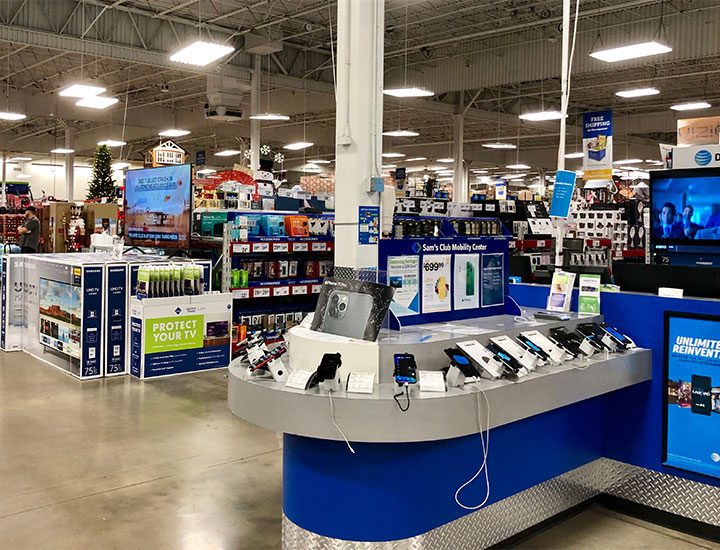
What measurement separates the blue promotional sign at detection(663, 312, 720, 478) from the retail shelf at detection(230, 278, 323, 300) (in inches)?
186

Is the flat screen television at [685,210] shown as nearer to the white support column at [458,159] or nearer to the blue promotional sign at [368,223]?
the blue promotional sign at [368,223]

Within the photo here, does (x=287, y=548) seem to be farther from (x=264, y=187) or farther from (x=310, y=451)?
(x=264, y=187)

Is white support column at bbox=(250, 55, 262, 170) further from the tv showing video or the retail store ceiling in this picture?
the tv showing video

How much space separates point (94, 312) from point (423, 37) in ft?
32.8

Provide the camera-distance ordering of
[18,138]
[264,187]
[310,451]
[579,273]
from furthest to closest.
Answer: [18,138]
[264,187]
[579,273]
[310,451]

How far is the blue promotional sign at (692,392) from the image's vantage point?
347 centimetres

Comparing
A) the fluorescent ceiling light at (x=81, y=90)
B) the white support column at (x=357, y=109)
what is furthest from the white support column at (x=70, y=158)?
the white support column at (x=357, y=109)

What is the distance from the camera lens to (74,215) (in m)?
15.2

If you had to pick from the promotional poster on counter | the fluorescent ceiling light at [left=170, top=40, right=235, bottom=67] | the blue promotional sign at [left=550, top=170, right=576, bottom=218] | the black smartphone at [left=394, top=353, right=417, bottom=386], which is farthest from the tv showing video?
the black smartphone at [left=394, top=353, right=417, bottom=386]

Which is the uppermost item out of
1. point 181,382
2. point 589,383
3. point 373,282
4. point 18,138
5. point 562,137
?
point 18,138

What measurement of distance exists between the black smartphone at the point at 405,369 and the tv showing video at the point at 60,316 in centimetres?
477

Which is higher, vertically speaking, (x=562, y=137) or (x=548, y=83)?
(x=548, y=83)

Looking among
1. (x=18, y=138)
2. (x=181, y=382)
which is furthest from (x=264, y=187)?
(x=18, y=138)

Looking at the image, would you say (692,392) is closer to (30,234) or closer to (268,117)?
(268,117)
